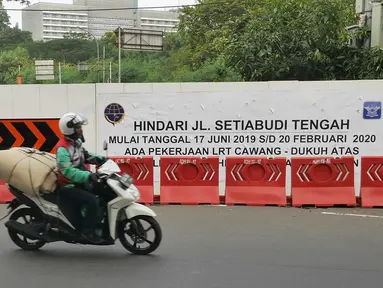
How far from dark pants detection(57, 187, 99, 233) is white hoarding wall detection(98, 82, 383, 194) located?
13.1 ft

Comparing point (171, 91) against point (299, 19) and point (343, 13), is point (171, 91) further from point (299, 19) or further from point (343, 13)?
point (343, 13)

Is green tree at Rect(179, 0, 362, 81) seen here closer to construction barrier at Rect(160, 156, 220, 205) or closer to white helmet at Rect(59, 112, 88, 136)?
construction barrier at Rect(160, 156, 220, 205)

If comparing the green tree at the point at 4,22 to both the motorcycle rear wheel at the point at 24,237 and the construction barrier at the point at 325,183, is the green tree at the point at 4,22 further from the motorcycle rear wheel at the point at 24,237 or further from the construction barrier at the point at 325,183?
the motorcycle rear wheel at the point at 24,237

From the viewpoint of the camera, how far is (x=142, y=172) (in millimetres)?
8789

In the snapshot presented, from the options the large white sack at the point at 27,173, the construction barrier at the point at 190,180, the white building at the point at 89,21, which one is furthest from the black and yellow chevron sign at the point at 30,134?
the white building at the point at 89,21

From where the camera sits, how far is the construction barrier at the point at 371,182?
8.44 metres

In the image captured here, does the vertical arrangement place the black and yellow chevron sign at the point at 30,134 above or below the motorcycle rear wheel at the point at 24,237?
above

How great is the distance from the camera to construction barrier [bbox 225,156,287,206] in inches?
336

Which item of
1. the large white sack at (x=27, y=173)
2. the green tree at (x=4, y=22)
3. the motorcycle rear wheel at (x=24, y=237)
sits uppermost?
the green tree at (x=4, y=22)

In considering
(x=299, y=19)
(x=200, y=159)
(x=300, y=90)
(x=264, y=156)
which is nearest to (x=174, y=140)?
(x=200, y=159)

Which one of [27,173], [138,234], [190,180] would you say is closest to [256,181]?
[190,180]

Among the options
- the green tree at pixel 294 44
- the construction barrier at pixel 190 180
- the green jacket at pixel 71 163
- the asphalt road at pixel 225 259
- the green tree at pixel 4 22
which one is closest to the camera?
the asphalt road at pixel 225 259

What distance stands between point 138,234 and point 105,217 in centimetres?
41

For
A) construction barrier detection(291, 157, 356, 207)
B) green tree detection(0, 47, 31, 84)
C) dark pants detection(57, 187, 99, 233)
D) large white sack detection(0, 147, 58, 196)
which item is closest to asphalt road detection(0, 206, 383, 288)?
dark pants detection(57, 187, 99, 233)
